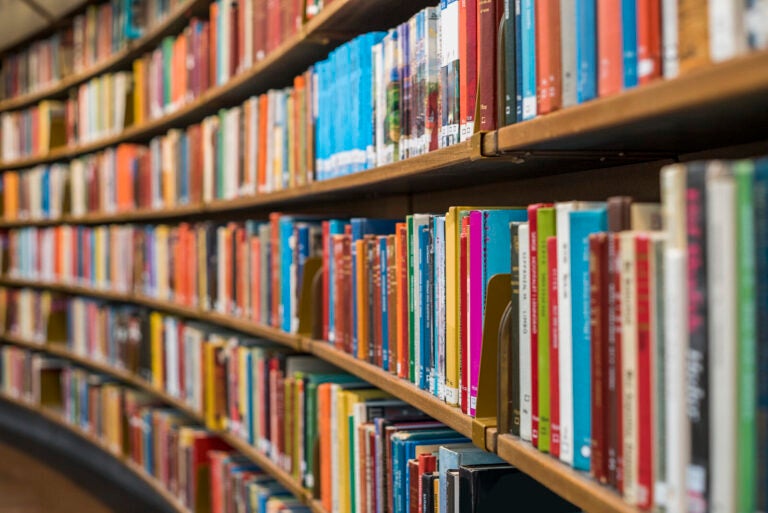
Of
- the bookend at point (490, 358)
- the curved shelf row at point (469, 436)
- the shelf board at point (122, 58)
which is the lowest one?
the curved shelf row at point (469, 436)

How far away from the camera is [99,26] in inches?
173

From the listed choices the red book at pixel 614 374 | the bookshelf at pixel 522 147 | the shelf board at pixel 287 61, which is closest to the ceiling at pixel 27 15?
the shelf board at pixel 287 61

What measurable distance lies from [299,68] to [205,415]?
1.25 meters

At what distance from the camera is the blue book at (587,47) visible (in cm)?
105

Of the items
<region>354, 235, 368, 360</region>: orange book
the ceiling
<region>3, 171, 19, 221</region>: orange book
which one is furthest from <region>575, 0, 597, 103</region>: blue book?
<region>3, 171, 19, 221</region>: orange book

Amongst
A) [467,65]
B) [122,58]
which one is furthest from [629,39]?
[122,58]

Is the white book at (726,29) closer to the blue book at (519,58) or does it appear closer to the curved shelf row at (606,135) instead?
the curved shelf row at (606,135)

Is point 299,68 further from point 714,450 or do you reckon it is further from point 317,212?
point 714,450

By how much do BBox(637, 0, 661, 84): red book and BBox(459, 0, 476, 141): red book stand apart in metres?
0.45

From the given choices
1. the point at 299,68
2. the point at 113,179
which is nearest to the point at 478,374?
the point at 299,68

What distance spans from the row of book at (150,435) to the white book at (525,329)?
4.42 ft

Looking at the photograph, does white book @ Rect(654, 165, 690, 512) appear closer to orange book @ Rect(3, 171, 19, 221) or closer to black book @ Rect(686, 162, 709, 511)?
black book @ Rect(686, 162, 709, 511)

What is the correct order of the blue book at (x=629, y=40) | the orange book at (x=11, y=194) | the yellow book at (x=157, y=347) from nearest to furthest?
the blue book at (x=629, y=40), the yellow book at (x=157, y=347), the orange book at (x=11, y=194)

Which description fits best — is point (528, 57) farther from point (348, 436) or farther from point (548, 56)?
point (348, 436)
